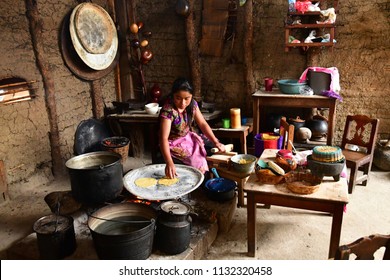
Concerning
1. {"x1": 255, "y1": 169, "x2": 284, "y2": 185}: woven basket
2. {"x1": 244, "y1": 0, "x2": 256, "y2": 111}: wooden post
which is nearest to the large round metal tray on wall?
{"x1": 244, "y1": 0, "x2": 256, "y2": 111}: wooden post

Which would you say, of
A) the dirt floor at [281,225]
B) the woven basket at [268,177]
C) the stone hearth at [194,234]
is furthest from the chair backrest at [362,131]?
the woven basket at [268,177]

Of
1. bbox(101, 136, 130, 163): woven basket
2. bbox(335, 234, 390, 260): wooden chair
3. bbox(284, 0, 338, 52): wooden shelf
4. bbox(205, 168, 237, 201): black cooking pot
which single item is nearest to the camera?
bbox(335, 234, 390, 260): wooden chair

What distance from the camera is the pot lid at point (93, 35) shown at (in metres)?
4.84

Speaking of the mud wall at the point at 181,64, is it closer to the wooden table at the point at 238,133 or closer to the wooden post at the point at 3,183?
the wooden post at the point at 3,183

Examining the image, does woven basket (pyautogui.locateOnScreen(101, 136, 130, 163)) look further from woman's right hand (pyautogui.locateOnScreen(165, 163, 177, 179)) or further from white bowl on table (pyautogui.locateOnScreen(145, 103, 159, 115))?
woman's right hand (pyautogui.locateOnScreen(165, 163, 177, 179))

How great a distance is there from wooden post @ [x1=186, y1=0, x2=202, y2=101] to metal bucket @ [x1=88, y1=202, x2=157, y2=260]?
318 centimetres

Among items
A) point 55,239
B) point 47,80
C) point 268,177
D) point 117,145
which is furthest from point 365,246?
point 47,80

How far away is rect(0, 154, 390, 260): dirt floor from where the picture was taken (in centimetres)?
320

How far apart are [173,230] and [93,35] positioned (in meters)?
3.60

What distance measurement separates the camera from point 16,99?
421cm

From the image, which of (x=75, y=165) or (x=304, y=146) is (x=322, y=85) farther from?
(x=75, y=165)

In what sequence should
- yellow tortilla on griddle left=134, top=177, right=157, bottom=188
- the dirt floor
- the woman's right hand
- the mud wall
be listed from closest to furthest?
1. yellow tortilla on griddle left=134, top=177, right=157, bottom=188
2. the woman's right hand
3. the dirt floor
4. the mud wall
